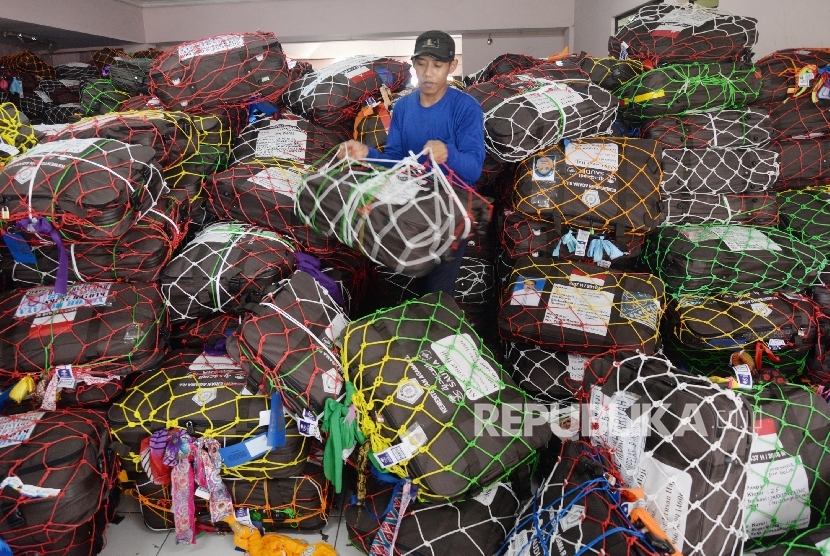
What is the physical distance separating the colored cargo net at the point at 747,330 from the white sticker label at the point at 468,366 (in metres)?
1.02

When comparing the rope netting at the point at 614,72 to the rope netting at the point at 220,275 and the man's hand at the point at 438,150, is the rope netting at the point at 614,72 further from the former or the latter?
the rope netting at the point at 220,275

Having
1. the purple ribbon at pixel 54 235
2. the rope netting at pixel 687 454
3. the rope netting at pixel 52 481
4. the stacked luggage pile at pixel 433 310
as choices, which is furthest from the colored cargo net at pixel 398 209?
the rope netting at pixel 52 481

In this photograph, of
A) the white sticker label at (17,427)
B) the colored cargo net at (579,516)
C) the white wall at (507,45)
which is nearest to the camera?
the colored cargo net at (579,516)

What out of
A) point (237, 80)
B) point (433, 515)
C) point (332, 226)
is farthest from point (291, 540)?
point (237, 80)

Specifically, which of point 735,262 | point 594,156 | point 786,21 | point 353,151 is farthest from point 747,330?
point 786,21

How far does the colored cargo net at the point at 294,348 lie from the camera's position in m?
1.80

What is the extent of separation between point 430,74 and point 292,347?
1.18 meters

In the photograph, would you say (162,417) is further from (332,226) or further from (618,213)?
(618,213)

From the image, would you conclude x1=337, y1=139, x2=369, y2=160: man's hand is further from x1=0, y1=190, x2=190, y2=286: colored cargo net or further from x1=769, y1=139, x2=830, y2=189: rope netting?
x1=769, y1=139, x2=830, y2=189: rope netting

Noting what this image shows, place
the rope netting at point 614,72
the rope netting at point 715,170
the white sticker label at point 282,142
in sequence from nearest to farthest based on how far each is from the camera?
the rope netting at point 715,170
the white sticker label at point 282,142
the rope netting at point 614,72

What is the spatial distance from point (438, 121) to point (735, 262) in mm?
1480

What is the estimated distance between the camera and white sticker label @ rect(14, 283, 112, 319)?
2.06 m

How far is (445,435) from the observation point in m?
1.68

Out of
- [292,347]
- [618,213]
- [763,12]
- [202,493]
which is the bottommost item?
[202,493]
